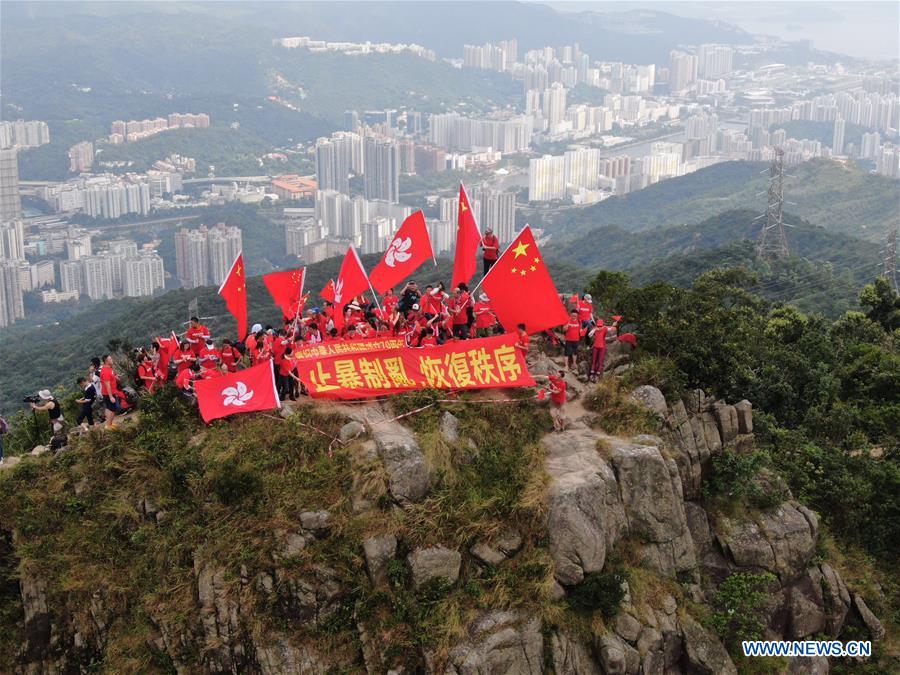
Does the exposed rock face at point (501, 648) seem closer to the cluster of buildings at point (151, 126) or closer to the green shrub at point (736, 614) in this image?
the green shrub at point (736, 614)

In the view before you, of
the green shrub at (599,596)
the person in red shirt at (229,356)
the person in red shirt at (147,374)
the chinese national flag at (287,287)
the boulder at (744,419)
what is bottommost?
the green shrub at (599,596)

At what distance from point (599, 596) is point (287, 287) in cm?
674

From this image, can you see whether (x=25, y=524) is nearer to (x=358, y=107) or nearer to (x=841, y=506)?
(x=841, y=506)

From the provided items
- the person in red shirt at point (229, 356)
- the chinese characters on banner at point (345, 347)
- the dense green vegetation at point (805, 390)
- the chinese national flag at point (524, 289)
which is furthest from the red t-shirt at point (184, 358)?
the dense green vegetation at point (805, 390)

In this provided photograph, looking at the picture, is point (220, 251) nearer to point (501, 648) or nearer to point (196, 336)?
point (196, 336)

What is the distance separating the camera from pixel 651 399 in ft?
41.7

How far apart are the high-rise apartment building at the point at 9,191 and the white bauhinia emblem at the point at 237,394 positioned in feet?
409

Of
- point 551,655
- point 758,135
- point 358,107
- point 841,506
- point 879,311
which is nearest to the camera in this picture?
point 551,655

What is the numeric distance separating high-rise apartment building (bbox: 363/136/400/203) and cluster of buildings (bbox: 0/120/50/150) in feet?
184

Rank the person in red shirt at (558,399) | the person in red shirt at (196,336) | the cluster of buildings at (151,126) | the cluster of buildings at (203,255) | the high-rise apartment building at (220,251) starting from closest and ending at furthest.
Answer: the person in red shirt at (558,399), the person in red shirt at (196,336), the cluster of buildings at (203,255), the high-rise apartment building at (220,251), the cluster of buildings at (151,126)

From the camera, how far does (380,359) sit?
12.7 metres

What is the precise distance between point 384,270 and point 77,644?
661 cm

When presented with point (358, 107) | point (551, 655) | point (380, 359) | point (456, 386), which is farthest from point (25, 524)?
point (358, 107)

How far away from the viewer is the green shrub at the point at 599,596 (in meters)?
10.6
